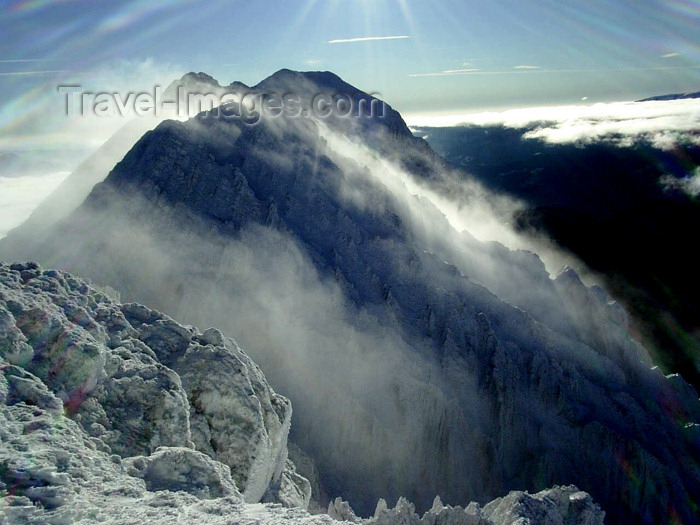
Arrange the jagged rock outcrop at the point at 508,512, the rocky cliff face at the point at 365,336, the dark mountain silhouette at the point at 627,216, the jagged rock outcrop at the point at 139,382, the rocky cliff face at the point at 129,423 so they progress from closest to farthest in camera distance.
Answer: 1. the rocky cliff face at the point at 129,423
2. the jagged rock outcrop at the point at 139,382
3. the jagged rock outcrop at the point at 508,512
4. the rocky cliff face at the point at 365,336
5. the dark mountain silhouette at the point at 627,216

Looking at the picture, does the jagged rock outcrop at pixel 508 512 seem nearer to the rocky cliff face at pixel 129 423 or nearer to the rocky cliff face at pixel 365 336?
the rocky cliff face at pixel 129 423

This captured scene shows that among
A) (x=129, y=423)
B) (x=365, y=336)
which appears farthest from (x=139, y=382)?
(x=365, y=336)

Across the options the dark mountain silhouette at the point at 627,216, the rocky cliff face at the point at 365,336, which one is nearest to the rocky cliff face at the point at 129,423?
the rocky cliff face at the point at 365,336

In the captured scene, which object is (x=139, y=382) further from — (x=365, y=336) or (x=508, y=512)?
(x=365, y=336)

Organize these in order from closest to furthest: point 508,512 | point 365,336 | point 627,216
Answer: point 508,512, point 365,336, point 627,216

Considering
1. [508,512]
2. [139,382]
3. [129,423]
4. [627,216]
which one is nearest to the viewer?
[129,423]

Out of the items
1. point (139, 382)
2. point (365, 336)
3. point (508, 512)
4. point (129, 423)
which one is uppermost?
point (139, 382)

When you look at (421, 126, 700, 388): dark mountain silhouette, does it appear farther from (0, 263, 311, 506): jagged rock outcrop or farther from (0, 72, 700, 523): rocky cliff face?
(0, 263, 311, 506): jagged rock outcrop

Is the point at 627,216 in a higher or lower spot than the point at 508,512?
higher

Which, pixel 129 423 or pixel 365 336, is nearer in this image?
pixel 129 423
